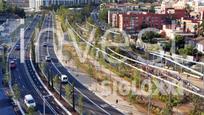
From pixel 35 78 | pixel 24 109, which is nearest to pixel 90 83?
pixel 35 78

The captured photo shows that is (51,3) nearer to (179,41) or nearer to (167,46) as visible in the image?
(179,41)

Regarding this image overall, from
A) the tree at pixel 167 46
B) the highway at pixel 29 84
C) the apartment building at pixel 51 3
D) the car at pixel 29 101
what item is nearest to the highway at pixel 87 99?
the highway at pixel 29 84

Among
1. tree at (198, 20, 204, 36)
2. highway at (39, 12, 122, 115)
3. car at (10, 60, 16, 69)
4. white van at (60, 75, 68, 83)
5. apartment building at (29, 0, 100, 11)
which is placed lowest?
highway at (39, 12, 122, 115)

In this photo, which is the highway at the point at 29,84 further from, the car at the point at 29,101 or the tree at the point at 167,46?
the tree at the point at 167,46

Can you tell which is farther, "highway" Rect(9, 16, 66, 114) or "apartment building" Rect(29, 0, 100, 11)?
"apartment building" Rect(29, 0, 100, 11)

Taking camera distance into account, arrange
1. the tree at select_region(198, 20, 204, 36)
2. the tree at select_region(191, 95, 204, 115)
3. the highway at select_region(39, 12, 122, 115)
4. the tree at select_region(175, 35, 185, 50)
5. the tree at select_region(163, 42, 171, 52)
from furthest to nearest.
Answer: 1. the tree at select_region(198, 20, 204, 36)
2. the tree at select_region(175, 35, 185, 50)
3. the tree at select_region(163, 42, 171, 52)
4. the highway at select_region(39, 12, 122, 115)
5. the tree at select_region(191, 95, 204, 115)

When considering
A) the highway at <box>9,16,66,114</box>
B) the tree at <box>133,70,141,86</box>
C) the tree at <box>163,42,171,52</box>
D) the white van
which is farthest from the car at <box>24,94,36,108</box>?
the tree at <box>163,42,171,52</box>

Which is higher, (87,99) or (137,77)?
(137,77)

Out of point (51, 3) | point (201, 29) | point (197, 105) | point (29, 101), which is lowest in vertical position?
point (29, 101)

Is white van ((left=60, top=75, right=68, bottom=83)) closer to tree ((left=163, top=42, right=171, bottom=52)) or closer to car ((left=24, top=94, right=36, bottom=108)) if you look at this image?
car ((left=24, top=94, right=36, bottom=108))

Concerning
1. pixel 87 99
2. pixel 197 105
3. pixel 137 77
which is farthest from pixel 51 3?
pixel 197 105

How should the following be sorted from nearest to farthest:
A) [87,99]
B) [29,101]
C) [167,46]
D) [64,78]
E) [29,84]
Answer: [29,101] → [87,99] → [29,84] → [64,78] → [167,46]
